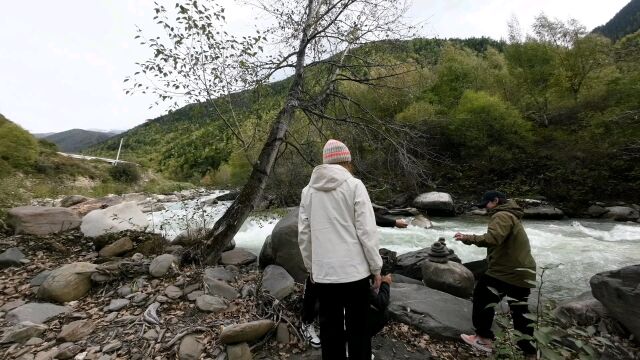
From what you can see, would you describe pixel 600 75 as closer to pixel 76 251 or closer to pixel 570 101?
pixel 570 101

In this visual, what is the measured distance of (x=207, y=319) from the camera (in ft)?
12.8

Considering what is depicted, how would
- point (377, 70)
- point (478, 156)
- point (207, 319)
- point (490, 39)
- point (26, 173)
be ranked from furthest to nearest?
point (490, 39) → point (26, 173) → point (478, 156) → point (377, 70) → point (207, 319)

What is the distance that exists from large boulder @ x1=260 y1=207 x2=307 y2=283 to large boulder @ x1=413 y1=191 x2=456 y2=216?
46.0 feet

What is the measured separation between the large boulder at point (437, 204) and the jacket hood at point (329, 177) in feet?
55.4

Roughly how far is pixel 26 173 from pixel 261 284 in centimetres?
3499

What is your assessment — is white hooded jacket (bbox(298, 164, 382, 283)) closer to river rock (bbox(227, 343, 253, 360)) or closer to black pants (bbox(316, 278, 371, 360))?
black pants (bbox(316, 278, 371, 360))

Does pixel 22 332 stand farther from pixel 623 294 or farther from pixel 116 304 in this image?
pixel 623 294

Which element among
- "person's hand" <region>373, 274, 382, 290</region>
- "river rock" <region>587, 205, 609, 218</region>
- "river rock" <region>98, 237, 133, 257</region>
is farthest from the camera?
"river rock" <region>587, 205, 609, 218</region>

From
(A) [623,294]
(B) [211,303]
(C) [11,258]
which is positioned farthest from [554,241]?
Answer: (C) [11,258]

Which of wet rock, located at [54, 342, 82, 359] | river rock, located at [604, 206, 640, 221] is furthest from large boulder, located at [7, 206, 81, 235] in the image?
river rock, located at [604, 206, 640, 221]

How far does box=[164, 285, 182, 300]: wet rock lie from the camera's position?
171 inches

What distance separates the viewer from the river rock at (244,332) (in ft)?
11.1

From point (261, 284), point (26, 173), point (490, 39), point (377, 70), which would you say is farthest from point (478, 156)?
point (490, 39)

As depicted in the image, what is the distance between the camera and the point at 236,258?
252 inches
